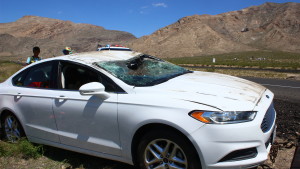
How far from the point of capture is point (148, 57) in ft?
15.4

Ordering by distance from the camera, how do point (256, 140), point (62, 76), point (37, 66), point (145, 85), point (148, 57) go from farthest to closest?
point (148, 57) → point (37, 66) → point (62, 76) → point (145, 85) → point (256, 140)

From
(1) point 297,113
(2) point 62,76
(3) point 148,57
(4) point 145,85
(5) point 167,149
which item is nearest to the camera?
(5) point 167,149

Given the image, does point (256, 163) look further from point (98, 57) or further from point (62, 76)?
point (62, 76)

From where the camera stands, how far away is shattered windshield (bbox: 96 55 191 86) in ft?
11.1

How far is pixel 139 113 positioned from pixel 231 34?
114 meters

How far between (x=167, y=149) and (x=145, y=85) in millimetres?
801

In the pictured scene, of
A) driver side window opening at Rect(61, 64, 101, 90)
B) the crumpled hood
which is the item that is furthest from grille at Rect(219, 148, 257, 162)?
driver side window opening at Rect(61, 64, 101, 90)

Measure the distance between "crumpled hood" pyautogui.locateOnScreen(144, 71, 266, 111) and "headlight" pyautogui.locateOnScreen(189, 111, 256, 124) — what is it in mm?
49

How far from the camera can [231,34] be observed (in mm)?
110562

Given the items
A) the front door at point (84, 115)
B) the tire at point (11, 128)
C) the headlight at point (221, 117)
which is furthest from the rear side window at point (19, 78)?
the headlight at point (221, 117)

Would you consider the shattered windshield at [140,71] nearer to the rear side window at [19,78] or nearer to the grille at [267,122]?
the grille at [267,122]

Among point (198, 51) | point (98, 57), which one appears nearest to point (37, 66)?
point (98, 57)

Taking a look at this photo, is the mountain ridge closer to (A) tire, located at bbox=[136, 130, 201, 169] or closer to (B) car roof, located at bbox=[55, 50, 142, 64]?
(B) car roof, located at bbox=[55, 50, 142, 64]

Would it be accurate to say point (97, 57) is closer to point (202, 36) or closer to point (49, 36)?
point (202, 36)
